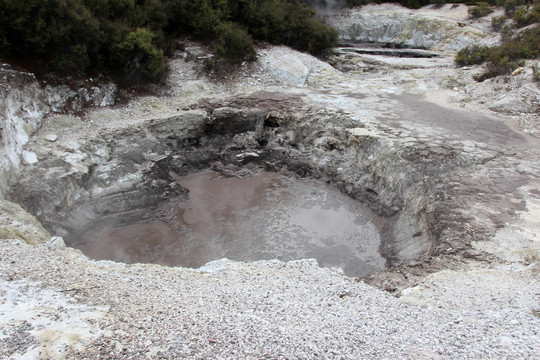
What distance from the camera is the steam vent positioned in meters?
4.73

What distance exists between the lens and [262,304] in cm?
545

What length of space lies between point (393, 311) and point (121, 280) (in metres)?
4.29

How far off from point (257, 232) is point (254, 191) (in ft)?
8.04

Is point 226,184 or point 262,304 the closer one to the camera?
point 262,304

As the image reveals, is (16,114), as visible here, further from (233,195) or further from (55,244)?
(233,195)

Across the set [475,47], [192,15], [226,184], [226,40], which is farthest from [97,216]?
[475,47]

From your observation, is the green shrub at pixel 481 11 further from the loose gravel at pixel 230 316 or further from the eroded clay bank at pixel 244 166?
the loose gravel at pixel 230 316

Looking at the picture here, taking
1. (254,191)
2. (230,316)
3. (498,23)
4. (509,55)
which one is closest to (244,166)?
(254,191)

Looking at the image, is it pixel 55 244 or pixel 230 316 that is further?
pixel 55 244

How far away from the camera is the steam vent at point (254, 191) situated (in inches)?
186

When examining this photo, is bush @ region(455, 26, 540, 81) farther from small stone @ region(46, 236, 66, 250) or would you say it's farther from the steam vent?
small stone @ region(46, 236, 66, 250)

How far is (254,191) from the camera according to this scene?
41.8ft

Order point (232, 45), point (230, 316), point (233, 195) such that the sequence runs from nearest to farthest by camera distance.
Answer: point (230, 316) → point (233, 195) → point (232, 45)

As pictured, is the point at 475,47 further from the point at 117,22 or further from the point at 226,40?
the point at 117,22
